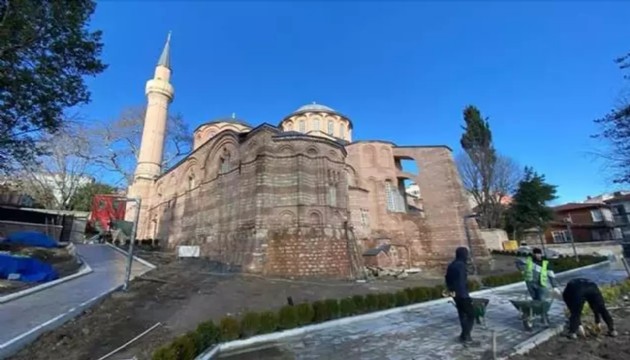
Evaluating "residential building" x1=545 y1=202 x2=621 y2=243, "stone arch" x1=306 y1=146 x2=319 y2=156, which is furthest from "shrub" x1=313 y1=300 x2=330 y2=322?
"residential building" x1=545 y1=202 x2=621 y2=243

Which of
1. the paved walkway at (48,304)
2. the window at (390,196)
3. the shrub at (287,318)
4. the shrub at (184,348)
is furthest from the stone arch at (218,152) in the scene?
the shrub at (184,348)

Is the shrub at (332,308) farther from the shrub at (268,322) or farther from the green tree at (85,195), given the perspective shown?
the green tree at (85,195)

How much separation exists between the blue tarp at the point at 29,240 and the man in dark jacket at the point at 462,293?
69.9ft

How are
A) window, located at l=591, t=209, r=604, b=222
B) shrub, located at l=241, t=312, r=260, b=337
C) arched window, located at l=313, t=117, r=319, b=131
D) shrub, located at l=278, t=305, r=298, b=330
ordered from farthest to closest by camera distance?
1. window, located at l=591, t=209, r=604, b=222
2. arched window, located at l=313, t=117, r=319, b=131
3. shrub, located at l=278, t=305, r=298, b=330
4. shrub, located at l=241, t=312, r=260, b=337

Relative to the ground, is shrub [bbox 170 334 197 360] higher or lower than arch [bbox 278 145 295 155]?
lower

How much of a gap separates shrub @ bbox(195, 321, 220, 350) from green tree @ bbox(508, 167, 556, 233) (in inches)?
1225

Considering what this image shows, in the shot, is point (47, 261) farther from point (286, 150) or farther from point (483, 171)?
point (483, 171)

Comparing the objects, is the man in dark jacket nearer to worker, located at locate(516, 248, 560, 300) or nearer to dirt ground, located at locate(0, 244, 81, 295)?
worker, located at locate(516, 248, 560, 300)

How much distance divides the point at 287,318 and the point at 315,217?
10.4m

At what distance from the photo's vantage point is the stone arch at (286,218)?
1680cm

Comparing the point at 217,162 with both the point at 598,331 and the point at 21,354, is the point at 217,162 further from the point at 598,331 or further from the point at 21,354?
the point at 598,331

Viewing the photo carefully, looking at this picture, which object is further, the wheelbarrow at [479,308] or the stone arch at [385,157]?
the stone arch at [385,157]

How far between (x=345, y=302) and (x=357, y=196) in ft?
52.7

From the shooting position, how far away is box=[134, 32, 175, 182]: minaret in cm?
2911
